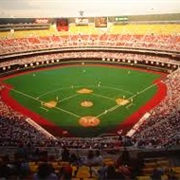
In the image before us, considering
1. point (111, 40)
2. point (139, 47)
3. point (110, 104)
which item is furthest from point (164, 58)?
point (110, 104)

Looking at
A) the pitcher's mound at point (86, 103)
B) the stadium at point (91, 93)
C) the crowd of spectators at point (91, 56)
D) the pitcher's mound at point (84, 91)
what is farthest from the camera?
the crowd of spectators at point (91, 56)

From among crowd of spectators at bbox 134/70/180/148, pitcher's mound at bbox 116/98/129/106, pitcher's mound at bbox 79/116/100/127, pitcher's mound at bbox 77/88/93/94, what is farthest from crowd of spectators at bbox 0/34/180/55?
pitcher's mound at bbox 79/116/100/127

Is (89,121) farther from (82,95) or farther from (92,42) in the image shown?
(92,42)

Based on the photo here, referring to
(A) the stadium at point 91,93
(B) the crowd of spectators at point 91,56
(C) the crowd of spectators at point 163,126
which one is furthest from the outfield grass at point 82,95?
(B) the crowd of spectators at point 91,56

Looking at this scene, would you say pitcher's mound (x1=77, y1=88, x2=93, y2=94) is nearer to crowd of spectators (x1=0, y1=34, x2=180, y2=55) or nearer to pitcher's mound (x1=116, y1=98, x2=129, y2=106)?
pitcher's mound (x1=116, y1=98, x2=129, y2=106)

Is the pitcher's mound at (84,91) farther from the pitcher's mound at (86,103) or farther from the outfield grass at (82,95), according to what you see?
the pitcher's mound at (86,103)

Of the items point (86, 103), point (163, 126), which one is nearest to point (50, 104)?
point (86, 103)
